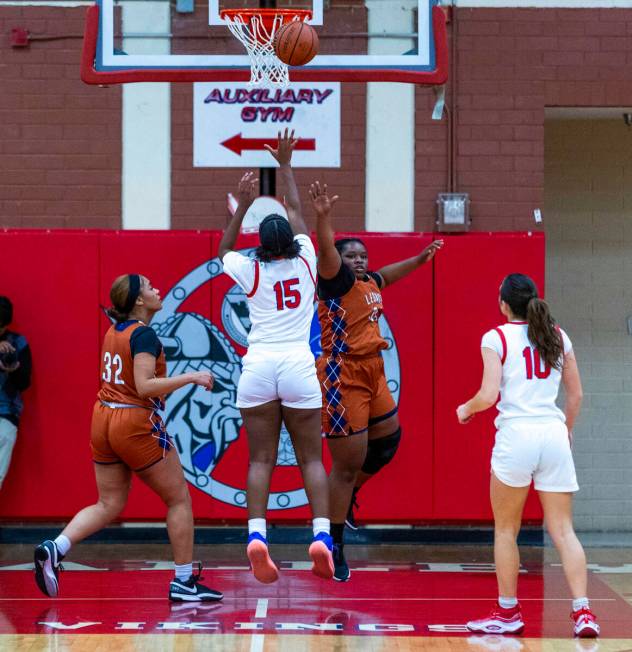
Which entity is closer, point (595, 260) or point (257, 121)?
point (257, 121)

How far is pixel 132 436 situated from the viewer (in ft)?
23.8

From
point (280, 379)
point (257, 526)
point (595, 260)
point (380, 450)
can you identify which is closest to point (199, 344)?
point (380, 450)

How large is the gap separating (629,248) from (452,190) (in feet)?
6.82

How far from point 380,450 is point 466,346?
2.04 metres

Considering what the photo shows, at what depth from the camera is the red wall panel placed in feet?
32.5

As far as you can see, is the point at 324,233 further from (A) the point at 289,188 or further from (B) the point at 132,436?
(B) the point at 132,436

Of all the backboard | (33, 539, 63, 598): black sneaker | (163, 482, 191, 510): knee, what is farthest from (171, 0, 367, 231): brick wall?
(33, 539, 63, 598): black sneaker

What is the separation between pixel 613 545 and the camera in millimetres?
10320

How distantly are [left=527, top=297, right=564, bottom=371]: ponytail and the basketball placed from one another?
244cm

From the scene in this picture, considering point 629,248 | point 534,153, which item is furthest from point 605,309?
point 534,153

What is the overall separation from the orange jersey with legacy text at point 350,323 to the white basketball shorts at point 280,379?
2.87ft

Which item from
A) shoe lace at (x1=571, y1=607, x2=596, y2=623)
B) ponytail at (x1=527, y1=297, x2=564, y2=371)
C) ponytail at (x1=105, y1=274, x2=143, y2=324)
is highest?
ponytail at (x1=105, y1=274, x2=143, y2=324)

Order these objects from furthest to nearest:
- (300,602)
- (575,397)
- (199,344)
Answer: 1. (199,344)
2. (300,602)
3. (575,397)

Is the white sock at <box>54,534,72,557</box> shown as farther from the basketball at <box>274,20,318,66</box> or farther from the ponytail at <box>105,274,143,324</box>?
the basketball at <box>274,20,318,66</box>
